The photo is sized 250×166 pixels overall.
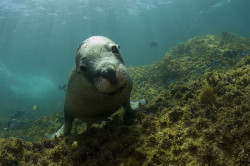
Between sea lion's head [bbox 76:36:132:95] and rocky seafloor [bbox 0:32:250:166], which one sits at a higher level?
sea lion's head [bbox 76:36:132:95]

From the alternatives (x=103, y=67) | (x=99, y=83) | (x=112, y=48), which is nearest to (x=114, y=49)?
(x=112, y=48)

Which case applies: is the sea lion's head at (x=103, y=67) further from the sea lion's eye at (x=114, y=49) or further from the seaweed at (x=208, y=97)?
the seaweed at (x=208, y=97)

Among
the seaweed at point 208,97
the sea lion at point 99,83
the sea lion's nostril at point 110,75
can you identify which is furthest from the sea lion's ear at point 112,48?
the seaweed at point 208,97

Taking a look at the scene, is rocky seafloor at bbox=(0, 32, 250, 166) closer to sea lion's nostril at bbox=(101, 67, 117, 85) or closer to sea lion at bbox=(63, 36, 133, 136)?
sea lion at bbox=(63, 36, 133, 136)

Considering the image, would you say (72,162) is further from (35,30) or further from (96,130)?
(35,30)

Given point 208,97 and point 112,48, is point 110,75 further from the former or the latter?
point 208,97

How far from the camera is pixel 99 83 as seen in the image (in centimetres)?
279

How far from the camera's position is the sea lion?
2.72 metres

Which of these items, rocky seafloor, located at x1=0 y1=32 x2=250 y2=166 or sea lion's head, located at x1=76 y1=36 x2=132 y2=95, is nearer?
rocky seafloor, located at x1=0 y1=32 x2=250 y2=166

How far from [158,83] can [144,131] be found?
559 cm

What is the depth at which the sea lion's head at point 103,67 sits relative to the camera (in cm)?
267

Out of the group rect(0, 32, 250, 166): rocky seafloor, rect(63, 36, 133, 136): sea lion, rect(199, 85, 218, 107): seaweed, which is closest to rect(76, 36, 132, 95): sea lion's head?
rect(63, 36, 133, 136): sea lion

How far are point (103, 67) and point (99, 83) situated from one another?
0.90 feet

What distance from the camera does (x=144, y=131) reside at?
9.80 feet
